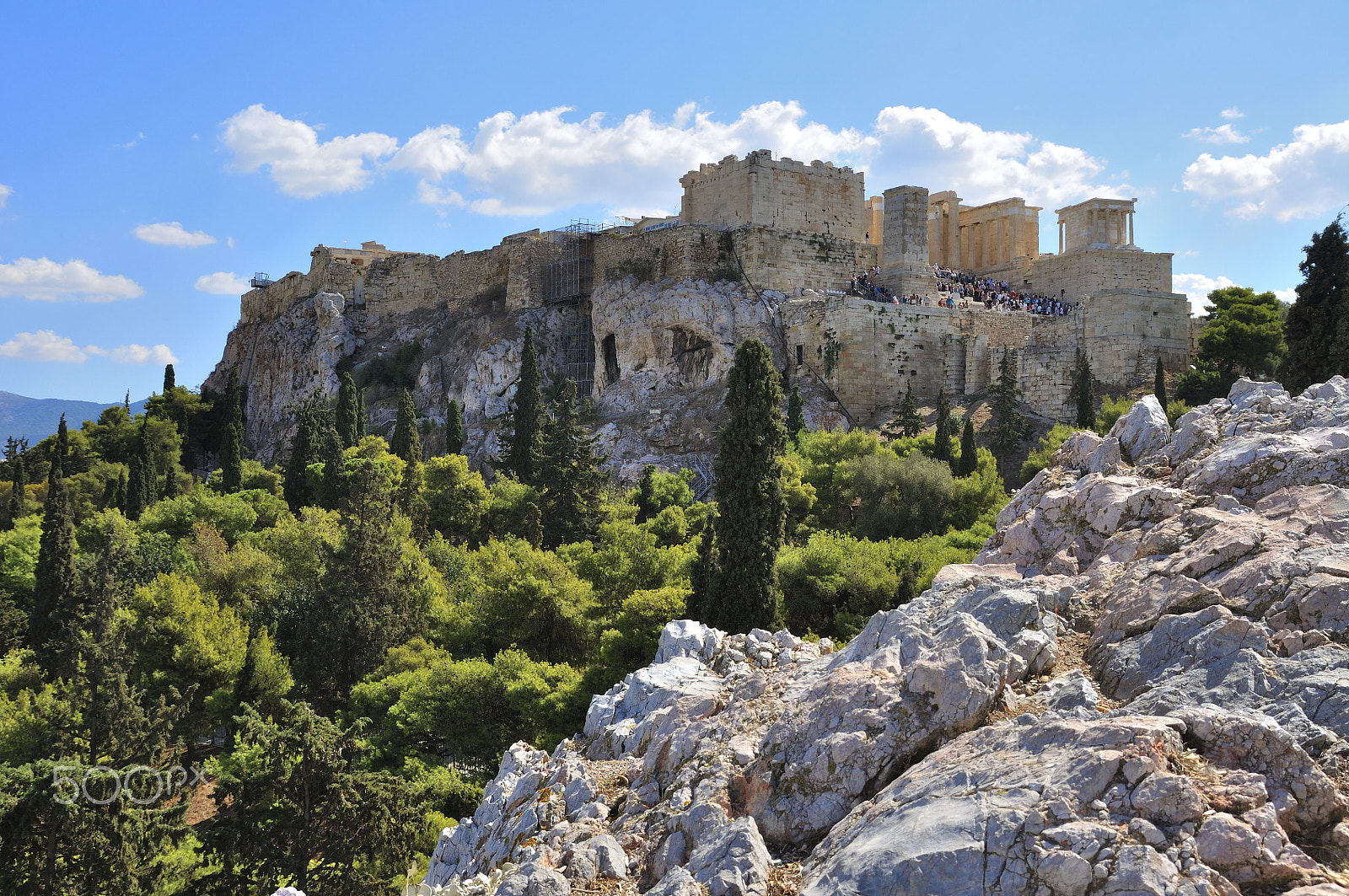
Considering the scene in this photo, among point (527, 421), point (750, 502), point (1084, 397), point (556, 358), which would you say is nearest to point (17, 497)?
point (556, 358)

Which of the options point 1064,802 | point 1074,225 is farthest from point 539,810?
point 1074,225

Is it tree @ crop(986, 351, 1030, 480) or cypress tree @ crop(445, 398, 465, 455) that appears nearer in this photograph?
tree @ crop(986, 351, 1030, 480)

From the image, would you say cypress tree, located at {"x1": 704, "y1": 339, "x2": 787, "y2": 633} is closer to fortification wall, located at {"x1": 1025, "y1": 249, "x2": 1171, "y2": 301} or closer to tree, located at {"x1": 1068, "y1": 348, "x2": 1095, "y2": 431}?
tree, located at {"x1": 1068, "y1": 348, "x2": 1095, "y2": 431}

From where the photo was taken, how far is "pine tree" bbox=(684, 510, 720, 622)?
16.9m

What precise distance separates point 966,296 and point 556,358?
16.0 m

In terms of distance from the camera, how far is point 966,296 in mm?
36906

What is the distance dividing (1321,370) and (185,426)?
4887 cm

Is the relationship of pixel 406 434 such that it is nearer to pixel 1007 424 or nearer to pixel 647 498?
pixel 647 498

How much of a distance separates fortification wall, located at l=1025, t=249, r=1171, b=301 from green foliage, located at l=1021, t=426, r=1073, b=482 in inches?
349

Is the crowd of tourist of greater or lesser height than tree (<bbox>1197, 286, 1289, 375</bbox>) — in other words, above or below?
above

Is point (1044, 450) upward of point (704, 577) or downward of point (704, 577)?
upward

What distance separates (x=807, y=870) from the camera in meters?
6.33

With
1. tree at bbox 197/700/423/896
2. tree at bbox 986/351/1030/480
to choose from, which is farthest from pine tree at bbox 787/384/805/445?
tree at bbox 197/700/423/896

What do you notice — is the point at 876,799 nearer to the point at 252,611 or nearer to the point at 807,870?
the point at 807,870
